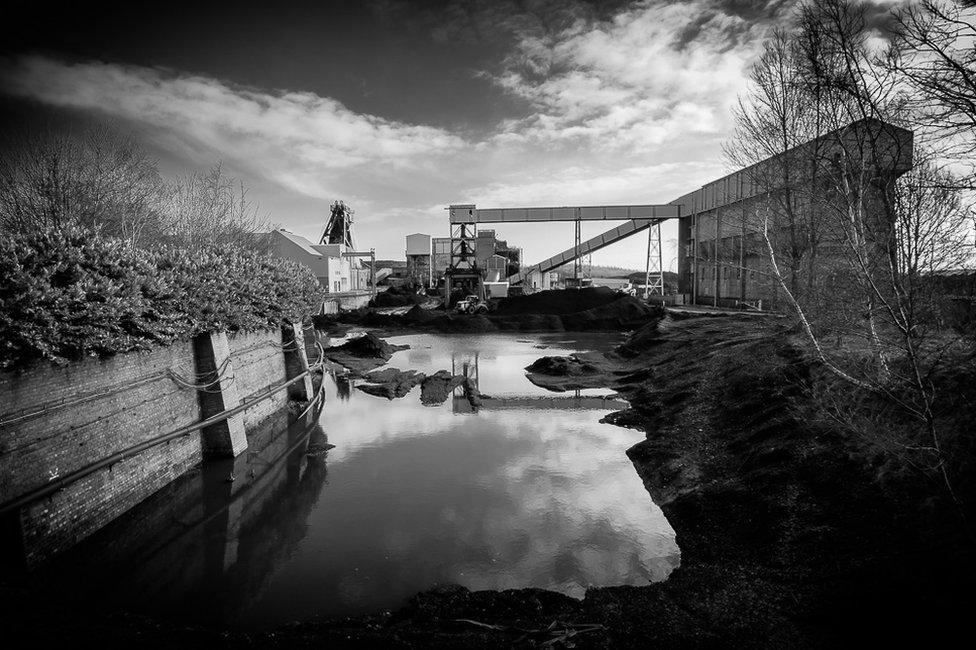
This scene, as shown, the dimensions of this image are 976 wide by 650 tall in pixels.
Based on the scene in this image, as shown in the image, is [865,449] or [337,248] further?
[337,248]

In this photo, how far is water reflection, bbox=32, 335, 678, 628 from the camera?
6.54 m

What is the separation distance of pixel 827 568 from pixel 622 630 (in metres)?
2.67

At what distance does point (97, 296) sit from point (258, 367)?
259 inches

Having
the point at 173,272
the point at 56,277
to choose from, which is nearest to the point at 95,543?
the point at 56,277

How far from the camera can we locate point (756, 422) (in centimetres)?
1035

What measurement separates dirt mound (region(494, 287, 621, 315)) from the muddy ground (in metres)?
31.1

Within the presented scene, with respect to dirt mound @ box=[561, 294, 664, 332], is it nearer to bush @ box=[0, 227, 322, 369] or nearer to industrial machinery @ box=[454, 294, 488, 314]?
industrial machinery @ box=[454, 294, 488, 314]

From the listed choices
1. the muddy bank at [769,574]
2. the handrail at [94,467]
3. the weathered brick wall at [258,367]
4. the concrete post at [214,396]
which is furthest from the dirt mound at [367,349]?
the muddy bank at [769,574]

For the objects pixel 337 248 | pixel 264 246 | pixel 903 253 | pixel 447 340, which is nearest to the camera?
pixel 903 253

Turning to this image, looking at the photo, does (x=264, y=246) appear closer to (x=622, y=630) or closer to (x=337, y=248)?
(x=337, y=248)

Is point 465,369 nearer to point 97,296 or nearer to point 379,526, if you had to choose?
point 379,526

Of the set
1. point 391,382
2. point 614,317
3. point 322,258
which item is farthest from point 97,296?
point 322,258

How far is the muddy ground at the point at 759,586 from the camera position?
14.5ft

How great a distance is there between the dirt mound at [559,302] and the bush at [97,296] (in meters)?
30.5
